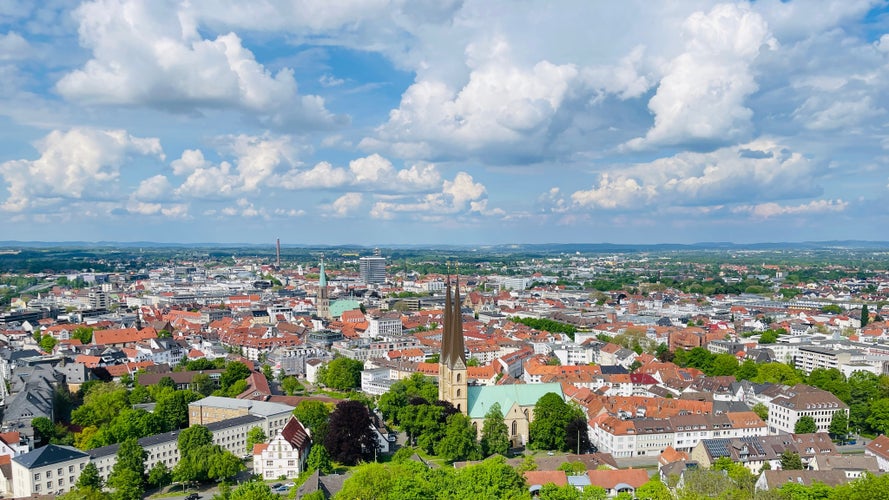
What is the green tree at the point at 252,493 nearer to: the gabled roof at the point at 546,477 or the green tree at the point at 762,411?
the gabled roof at the point at 546,477

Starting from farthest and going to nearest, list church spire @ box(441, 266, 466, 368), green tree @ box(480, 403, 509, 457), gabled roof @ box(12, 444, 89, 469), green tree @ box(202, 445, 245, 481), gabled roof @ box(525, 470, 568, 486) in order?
1. church spire @ box(441, 266, 466, 368)
2. green tree @ box(480, 403, 509, 457)
3. green tree @ box(202, 445, 245, 481)
4. gabled roof @ box(12, 444, 89, 469)
5. gabled roof @ box(525, 470, 568, 486)

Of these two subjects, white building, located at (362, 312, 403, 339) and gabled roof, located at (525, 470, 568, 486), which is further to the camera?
white building, located at (362, 312, 403, 339)

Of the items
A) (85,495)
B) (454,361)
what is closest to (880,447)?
(454,361)

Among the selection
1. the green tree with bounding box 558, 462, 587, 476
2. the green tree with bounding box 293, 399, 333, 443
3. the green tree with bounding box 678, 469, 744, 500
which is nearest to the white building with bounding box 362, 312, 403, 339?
the green tree with bounding box 293, 399, 333, 443

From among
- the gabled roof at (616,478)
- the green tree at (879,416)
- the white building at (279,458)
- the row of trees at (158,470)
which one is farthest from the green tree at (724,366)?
the row of trees at (158,470)

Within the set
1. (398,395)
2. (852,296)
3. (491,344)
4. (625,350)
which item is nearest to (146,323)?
(491,344)

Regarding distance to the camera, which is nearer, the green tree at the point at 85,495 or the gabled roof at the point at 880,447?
the green tree at the point at 85,495

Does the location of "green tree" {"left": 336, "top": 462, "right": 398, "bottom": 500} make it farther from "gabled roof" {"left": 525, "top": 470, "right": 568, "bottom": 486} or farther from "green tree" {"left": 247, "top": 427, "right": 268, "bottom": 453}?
"green tree" {"left": 247, "top": 427, "right": 268, "bottom": 453}
